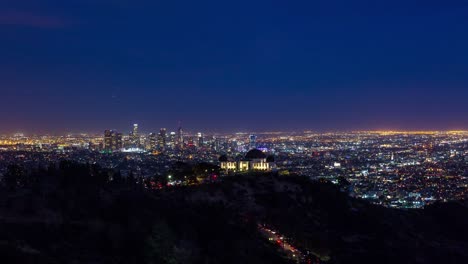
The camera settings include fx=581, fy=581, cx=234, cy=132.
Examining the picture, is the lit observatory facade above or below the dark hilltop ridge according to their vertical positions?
above

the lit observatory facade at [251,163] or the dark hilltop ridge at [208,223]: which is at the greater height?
the lit observatory facade at [251,163]

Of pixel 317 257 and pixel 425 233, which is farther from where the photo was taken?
A: pixel 425 233

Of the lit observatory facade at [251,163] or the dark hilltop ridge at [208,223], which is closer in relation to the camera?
the dark hilltop ridge at [208,223]

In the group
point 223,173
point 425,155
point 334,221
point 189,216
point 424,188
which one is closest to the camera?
point 189,216

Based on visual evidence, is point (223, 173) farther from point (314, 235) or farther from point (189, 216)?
point (189, 216)

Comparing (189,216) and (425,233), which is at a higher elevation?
(189,216)

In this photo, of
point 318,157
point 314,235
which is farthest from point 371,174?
point 314,235
